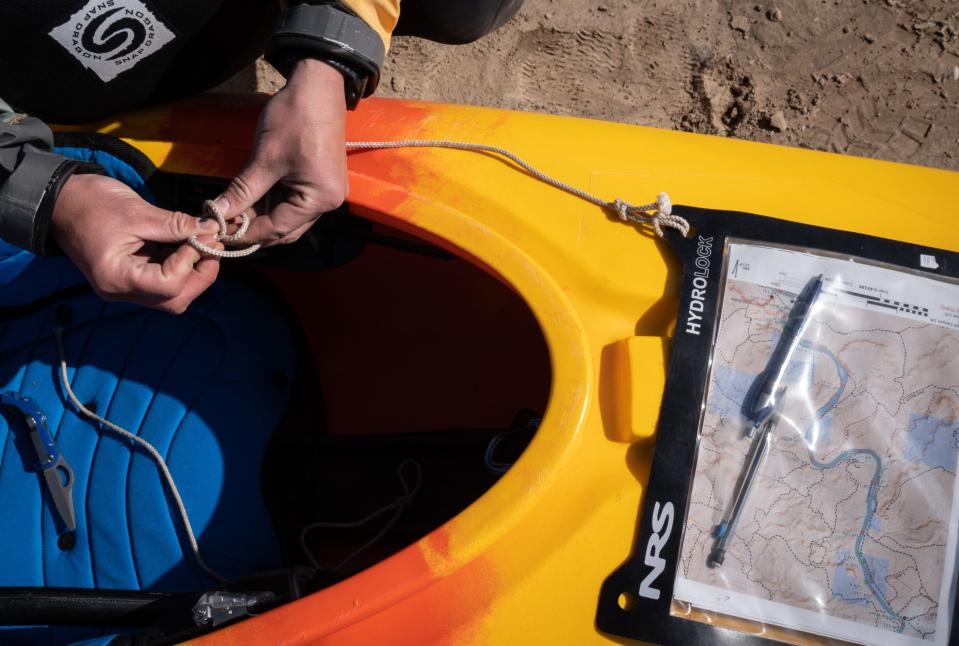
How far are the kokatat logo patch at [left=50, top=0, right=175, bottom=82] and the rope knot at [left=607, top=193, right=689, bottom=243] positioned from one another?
0.73 meters

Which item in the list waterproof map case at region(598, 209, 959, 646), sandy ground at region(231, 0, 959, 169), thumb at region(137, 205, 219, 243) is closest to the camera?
waterproof map case at region(598, 209, 959, 646)

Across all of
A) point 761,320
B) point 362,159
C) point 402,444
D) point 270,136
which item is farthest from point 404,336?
point 761,320

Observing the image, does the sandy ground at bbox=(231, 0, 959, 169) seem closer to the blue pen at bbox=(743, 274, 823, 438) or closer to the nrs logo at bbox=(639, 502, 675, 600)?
the blue pen at bbox=(743, 274, 823, 438)

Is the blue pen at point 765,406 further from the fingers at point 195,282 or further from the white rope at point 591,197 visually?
the fingers at point 195,282

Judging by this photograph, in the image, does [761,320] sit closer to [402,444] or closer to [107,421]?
[402,444]

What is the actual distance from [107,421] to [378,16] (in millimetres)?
789

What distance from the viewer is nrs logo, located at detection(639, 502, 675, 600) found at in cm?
82

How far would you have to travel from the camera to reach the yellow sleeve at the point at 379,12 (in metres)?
1.03

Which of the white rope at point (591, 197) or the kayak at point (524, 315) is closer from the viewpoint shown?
the kayak at point (524, 315)

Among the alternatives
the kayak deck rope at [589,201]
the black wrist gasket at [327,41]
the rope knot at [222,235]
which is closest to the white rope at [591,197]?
the kayak deck rope at [589,201]

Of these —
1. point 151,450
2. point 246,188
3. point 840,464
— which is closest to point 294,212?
point 246,188

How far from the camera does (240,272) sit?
131 cm

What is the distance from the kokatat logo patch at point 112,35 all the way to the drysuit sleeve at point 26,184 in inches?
5.9

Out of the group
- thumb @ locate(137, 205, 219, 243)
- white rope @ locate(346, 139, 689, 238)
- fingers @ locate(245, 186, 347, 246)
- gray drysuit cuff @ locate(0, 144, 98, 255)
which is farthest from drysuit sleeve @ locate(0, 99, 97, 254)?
white rope @ locate(346, 139, 689, 238)
